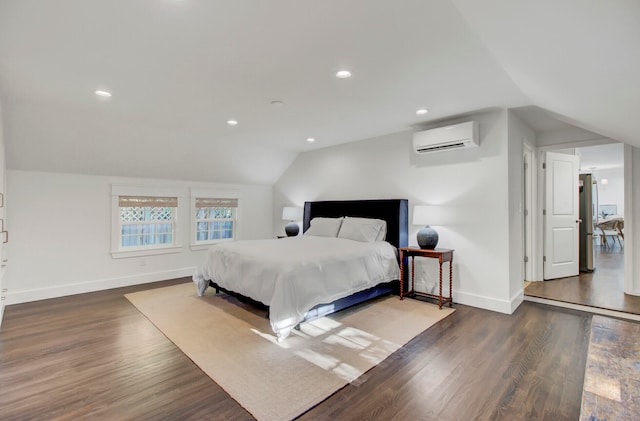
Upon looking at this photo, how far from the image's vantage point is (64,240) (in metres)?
4.33

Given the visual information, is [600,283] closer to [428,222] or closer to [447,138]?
[428,222]

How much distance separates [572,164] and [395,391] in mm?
5129

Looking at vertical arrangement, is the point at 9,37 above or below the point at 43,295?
above

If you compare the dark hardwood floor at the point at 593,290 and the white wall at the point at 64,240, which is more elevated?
the white wall at the point at 64,240

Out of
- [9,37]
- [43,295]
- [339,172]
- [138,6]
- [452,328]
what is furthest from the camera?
[339,172]

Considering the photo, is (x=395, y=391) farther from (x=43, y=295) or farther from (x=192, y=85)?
(x=43, y=295)

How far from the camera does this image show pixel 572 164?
5.01 m

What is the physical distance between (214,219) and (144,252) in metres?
1.40

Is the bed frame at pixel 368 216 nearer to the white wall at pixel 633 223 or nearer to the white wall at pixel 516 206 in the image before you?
the white wall at pixel 516 206

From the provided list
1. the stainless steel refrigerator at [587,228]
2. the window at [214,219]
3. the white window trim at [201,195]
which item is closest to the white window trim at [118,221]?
the white window trim at [201,195]

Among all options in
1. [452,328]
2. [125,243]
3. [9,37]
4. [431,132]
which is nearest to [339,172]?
[431,132]

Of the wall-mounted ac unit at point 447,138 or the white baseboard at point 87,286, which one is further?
the white baseboard at point 87,286

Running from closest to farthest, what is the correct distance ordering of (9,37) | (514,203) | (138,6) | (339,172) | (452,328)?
(138,6) → (9,37) → (452,328) → (514,203) → (339,172)

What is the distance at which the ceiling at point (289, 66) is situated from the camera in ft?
5.54
